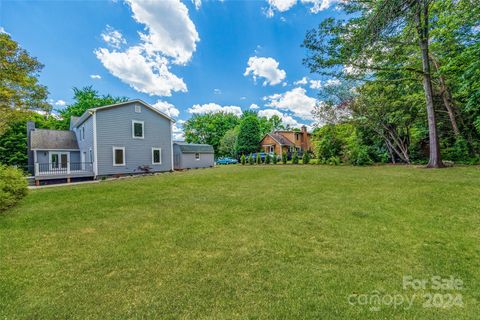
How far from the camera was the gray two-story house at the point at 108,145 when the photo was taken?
1401cm

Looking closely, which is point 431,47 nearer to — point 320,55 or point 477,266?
point 320,55

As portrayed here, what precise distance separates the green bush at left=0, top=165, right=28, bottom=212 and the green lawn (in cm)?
57

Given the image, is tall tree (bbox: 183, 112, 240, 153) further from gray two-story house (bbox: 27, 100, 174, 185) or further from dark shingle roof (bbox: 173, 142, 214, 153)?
gray two-story house (bbox: 27, 100, 174, 185)

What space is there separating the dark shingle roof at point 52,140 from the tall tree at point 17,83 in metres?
4.22

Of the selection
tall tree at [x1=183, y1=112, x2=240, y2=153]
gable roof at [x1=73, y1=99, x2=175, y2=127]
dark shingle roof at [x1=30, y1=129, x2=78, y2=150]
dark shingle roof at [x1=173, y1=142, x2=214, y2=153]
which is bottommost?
dark shingle roof at [x1=173, y1=142, x2=214, y2=153]

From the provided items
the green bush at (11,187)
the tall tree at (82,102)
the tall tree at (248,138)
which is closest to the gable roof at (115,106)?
the green bush at (11,187)

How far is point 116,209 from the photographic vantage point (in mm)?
5629

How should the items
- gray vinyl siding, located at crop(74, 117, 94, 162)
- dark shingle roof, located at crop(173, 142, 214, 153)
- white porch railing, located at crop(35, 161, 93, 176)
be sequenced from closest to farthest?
1. white porch railing, located at crop(35, 161, 93, 176)
2. gray vinyl siding, located at crop(74, 117, 94, 162)
3. dark shingle roof, located at crop(173, 142, 214, 153)

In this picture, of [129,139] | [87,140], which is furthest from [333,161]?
[87,140]

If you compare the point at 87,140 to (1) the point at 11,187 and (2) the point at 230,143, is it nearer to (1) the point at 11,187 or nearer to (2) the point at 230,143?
(1) the point at 11,187

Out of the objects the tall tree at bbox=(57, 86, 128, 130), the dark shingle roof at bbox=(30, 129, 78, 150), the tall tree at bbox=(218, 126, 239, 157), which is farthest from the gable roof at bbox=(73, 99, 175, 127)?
the tall tree at bbox=(218, 126, 239, 157)

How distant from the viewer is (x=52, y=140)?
56.0 feet

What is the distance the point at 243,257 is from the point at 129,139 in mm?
15210

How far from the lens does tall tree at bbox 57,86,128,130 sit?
1139 inches
